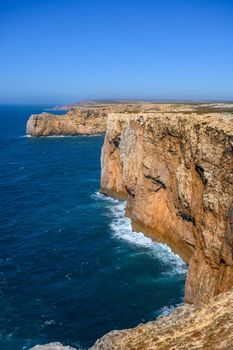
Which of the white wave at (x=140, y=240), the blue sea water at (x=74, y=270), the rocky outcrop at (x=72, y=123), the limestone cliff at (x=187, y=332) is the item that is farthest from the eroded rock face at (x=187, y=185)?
the rocky outcrop at (x=72, y=123)

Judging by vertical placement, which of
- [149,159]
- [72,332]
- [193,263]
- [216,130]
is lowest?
[72,332]

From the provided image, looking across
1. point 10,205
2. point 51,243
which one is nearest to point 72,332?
point 51,243

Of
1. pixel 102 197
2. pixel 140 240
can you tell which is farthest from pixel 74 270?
pixel 102 197

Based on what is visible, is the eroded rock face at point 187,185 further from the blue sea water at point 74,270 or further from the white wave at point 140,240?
the blue sea water at point 74,270

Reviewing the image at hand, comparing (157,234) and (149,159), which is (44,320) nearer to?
(157,234)

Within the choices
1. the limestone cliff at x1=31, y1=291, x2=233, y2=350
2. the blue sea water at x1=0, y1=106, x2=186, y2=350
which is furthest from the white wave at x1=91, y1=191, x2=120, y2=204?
the limestone cliff at x1=31, y1=291, x2=233, y2=350

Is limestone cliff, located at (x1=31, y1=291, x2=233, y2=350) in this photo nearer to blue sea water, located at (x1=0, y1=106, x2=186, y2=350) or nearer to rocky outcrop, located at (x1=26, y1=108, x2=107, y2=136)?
blue sea water, located at (x1=0, y1=106, x2=186, y2=350)
